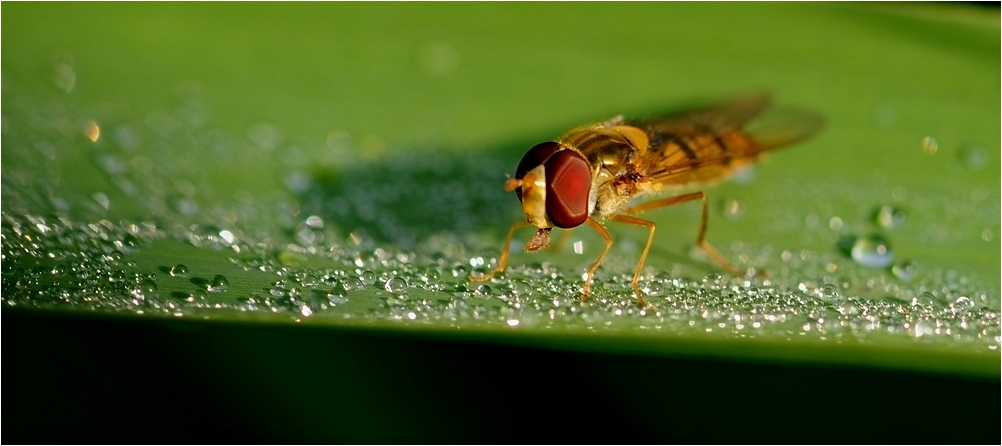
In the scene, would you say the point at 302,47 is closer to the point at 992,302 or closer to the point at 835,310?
the point at 835,310

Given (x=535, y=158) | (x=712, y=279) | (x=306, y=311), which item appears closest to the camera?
(x=306, y=311)

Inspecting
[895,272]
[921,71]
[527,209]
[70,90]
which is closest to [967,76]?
[921,71]

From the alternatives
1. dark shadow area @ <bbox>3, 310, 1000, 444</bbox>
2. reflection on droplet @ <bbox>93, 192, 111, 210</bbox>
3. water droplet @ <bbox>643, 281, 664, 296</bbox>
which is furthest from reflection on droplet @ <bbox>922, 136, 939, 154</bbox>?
reflection on droplet @ <bbox>93, 192, 111, 210</bbox>

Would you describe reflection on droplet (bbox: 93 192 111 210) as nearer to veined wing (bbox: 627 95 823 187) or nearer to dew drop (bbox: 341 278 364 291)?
dew drop (bbox: 341 278 364 291)

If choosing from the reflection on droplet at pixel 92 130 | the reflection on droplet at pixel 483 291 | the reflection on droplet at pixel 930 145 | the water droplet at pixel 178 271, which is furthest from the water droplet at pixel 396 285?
the reflection on droplet at pixel 930 145

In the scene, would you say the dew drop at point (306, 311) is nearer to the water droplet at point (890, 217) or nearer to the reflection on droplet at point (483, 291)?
the reflection on droplet at point (483, 291)

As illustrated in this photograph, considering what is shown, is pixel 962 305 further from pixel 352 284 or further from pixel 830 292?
pixel 352 284

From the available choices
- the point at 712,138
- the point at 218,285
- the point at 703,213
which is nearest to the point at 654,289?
the point at 703,213
